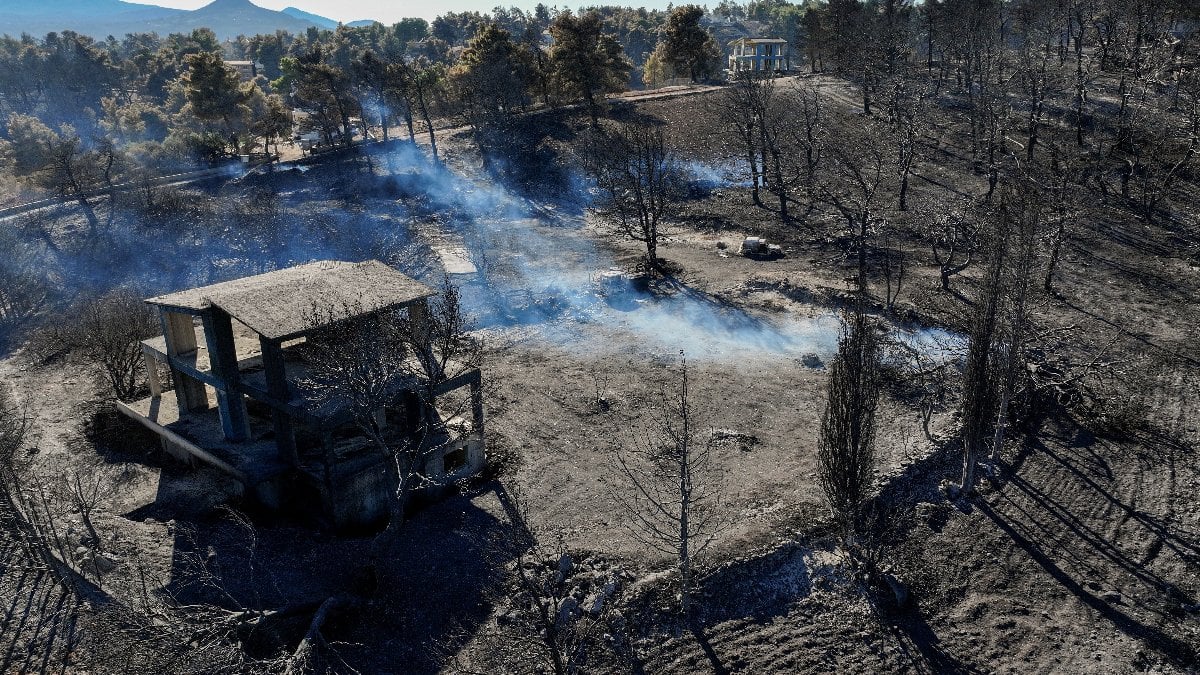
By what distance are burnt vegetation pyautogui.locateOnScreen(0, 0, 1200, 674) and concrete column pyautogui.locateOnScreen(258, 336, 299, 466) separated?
0.71m

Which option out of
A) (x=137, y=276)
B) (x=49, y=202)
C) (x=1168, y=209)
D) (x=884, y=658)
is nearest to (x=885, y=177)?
(x=1168, y=209)

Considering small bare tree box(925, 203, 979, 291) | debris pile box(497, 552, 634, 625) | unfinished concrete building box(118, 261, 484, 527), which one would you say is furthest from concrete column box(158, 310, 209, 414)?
small bare tree box(925, 203, 979, 291)

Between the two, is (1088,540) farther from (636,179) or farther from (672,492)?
(636,179)

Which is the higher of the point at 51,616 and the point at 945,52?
the point at 945,52

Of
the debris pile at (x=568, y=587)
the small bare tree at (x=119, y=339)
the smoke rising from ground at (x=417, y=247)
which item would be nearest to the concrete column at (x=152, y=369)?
the small bare tree at (x=119, y=339)

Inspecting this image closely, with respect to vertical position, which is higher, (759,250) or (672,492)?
(759,250)

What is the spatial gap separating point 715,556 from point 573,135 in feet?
145

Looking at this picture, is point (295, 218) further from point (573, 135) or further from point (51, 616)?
point (51, 616)

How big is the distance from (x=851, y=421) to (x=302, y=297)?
1403cm

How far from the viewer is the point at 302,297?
70.3ft

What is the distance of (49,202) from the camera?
165ft

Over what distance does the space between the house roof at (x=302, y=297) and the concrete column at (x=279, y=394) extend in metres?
0.62

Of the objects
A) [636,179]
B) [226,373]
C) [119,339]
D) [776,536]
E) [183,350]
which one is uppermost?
[636,179]

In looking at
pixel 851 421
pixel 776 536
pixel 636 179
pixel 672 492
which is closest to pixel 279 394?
pixel 672 492
